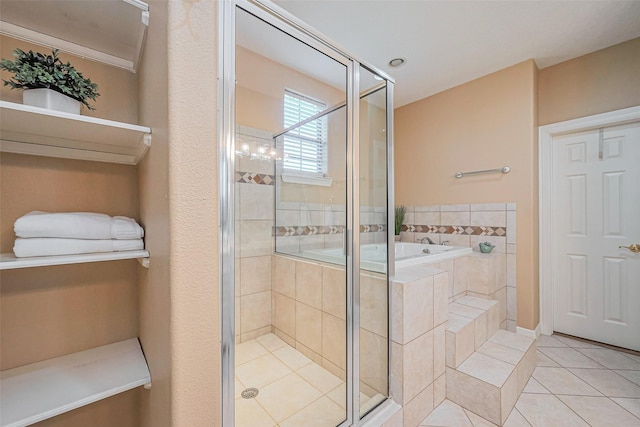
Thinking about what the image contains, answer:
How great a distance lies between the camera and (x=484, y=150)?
262 centimetres

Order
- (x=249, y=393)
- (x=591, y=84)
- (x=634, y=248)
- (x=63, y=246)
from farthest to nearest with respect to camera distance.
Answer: (x=591, y=84), (x=634, y=248), (x=249, y=393), (x=63, y=246)

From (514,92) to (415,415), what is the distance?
2785mm

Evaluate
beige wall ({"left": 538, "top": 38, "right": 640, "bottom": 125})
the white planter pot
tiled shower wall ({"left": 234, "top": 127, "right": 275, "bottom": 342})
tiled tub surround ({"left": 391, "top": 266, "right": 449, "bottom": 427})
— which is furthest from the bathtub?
beige wall ({"left": 538, "top": 38, "right": 640, "bottom": 125})

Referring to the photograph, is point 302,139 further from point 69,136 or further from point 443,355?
point 443,355

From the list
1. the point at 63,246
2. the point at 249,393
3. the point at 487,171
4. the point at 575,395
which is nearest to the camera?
the point at 63,246

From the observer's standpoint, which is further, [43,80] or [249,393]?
[249,393]

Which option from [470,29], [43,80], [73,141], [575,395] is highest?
[470,29]

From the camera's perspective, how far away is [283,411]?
4.50 feet

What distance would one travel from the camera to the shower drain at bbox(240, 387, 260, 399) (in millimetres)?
1374

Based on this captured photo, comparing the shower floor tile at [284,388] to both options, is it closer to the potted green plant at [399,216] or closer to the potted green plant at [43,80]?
the potted green plant at [43,80]

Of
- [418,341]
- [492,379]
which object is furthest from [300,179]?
[492,379]

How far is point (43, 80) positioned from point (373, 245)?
1.45 metres

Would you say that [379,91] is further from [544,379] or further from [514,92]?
[544,379]

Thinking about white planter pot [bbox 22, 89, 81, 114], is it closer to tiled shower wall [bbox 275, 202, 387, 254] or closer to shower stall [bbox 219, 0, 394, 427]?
shower stall [bbox 219, 0, 394, 427]
